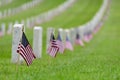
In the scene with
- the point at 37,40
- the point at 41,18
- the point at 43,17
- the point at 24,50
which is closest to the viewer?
the point at 24,50

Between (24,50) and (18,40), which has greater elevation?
(18,40)

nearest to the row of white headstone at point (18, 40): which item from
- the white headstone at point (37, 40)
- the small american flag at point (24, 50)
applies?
the white headstone at point (37, 40)

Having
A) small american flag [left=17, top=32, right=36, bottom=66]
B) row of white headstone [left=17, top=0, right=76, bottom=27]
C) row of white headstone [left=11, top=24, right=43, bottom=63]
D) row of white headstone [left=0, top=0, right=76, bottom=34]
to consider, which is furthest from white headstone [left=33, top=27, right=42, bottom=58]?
row of white headstone [left=17, top=0, right=76, bottom=27]

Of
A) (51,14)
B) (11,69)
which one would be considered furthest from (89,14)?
(11,69)

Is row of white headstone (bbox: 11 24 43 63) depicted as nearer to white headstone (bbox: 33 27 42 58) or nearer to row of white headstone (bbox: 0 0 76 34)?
white headstone (bbox: 33 27 42 58)

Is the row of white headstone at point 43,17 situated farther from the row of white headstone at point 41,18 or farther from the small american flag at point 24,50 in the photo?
the small american flag at point 24,50

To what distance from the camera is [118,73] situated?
12.4 metres

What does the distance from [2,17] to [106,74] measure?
5101 cm

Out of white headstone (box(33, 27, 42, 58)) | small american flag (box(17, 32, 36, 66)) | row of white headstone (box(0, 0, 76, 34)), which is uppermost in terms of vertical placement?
row of white headstone (box(0, 0, 76, 34))

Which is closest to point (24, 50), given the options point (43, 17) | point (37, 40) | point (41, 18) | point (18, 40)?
point (18, 40)

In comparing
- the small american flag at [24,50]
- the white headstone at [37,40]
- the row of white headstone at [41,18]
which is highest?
Answer: the row of white headstone at [41,18]

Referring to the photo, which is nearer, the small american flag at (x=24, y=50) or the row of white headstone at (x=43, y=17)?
the small american flag at (x=24, y=50)

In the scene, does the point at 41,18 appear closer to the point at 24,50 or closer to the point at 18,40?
the point at 18,40

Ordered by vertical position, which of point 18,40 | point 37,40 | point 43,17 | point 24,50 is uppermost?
point 43,17
